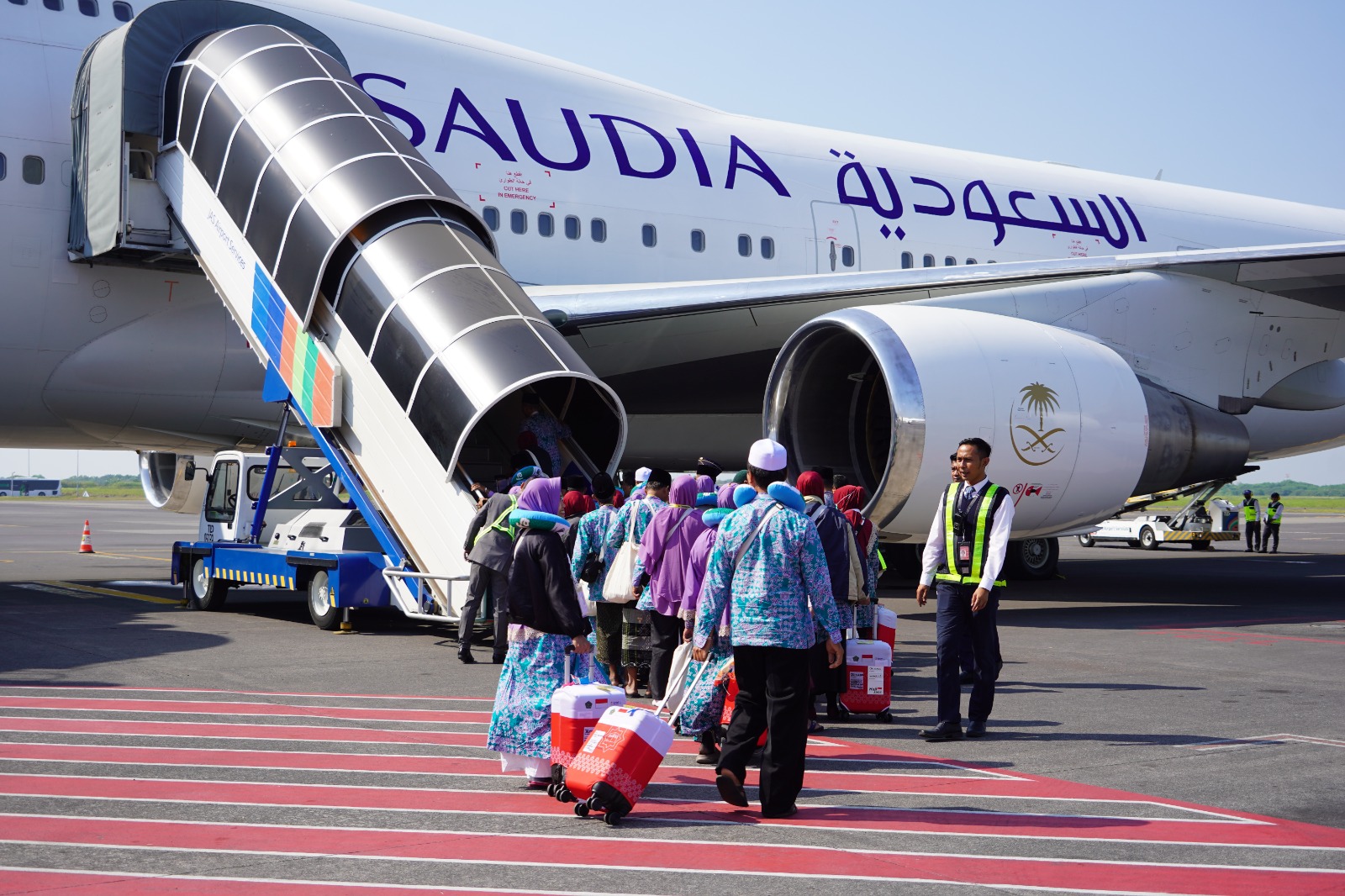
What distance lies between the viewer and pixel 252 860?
14.0ft

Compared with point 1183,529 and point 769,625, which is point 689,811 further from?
point 1183,529

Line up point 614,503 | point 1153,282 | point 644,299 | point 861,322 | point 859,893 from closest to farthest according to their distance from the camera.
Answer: point 859,893 < point 614,503 < point 861,322 < point 644,299 < point 1153,282

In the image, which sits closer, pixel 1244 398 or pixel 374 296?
pixel 374 296

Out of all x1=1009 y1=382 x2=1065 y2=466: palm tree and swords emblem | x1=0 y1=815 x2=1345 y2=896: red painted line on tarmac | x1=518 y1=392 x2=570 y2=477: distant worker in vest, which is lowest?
x1=0 y1=815 x2=1345 y2=896: red painted line on tarmac

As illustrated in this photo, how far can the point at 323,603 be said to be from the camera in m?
10.9

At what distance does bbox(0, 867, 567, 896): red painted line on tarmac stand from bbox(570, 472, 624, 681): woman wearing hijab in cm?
408

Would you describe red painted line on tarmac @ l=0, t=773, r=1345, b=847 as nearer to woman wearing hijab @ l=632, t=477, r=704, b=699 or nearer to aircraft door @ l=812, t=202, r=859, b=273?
woman wearing hijab @ l=632, t=477, r=704, b=699

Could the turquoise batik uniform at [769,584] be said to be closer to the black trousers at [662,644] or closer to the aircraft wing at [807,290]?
the black trousers at [662,644]

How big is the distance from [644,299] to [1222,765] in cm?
740

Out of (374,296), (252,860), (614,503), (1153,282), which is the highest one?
(1153,282)

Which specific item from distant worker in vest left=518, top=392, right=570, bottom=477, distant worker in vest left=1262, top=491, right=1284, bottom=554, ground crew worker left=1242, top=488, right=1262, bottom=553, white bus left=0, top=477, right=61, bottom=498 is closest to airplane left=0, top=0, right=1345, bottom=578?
distant worker in vest left=518, top=392, right=570, bottom=477

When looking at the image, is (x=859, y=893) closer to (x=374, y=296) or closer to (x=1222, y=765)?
(x=1222, y=765)

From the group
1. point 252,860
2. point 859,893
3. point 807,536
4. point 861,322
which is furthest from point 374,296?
point 859,893

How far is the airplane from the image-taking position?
36.5ft
